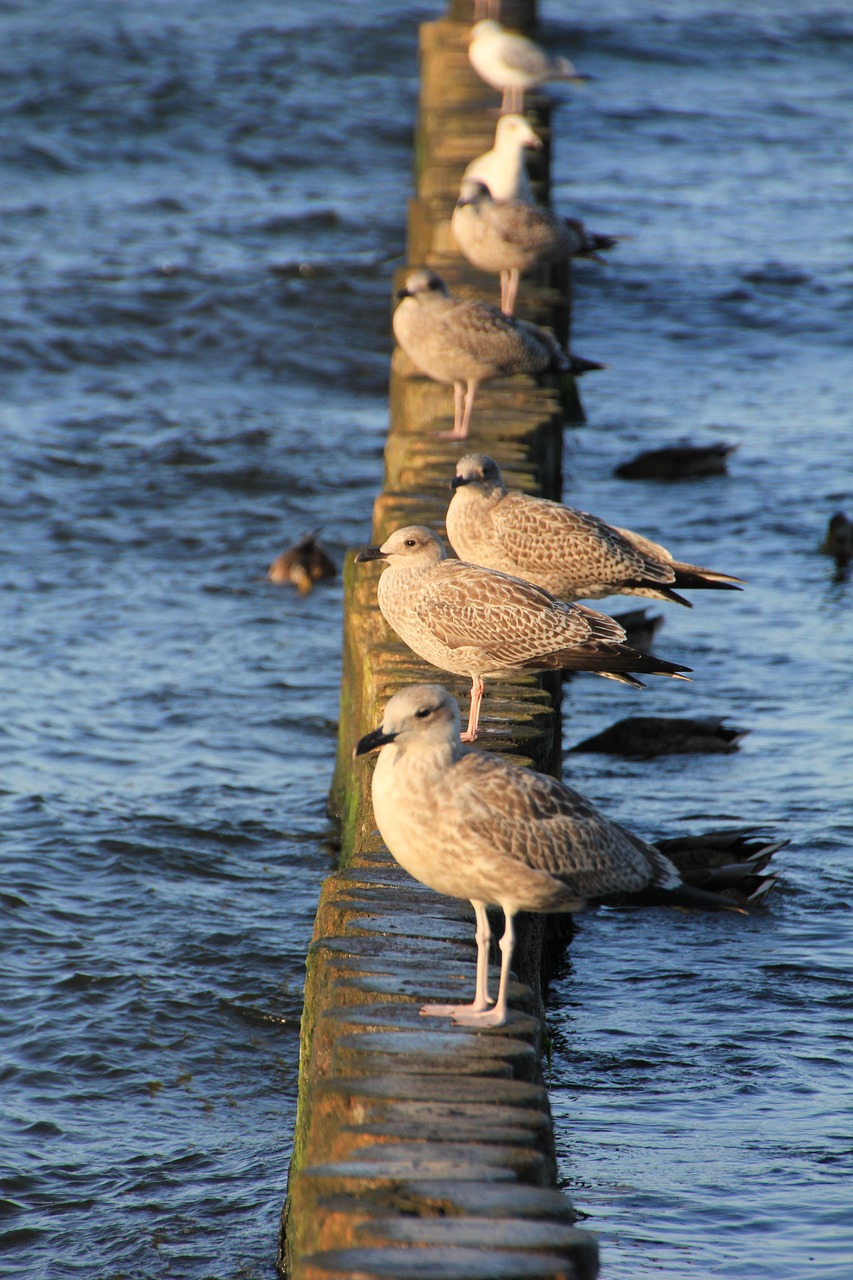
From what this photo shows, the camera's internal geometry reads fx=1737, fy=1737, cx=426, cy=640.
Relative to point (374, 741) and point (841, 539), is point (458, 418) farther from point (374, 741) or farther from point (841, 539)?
point (374, 741)

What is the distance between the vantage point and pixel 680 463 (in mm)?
11875

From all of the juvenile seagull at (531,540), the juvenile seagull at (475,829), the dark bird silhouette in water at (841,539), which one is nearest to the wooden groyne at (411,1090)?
the juvenile seagull at (475,829)

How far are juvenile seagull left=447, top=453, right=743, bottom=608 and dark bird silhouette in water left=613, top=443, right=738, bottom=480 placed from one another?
5806 millimetres

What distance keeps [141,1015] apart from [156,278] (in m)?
11.6

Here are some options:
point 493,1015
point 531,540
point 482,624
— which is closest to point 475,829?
point 493,1015

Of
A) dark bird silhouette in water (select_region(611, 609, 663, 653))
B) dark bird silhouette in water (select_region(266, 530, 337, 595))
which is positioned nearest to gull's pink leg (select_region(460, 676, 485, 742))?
dark bird silhouette in water (select_region(611, 609, 663, 653))

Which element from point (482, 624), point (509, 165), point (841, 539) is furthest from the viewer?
point (841, 539)

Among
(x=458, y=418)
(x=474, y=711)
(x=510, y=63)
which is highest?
(x=510, y=63)

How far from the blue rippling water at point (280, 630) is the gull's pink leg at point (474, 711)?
108 cm

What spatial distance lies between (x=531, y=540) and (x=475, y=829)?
2.37 metres

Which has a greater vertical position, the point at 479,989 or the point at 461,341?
the point at 461,341

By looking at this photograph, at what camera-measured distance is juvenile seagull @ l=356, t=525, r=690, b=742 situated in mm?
5195

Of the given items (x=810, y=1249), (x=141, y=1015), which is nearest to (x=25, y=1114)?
(x=141, y=1015)

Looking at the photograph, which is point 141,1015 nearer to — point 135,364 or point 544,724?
point 544,724
